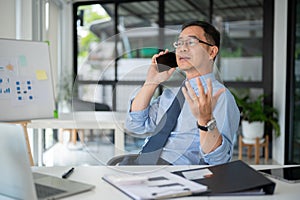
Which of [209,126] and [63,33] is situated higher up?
[63,33]

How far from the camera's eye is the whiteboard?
172cm

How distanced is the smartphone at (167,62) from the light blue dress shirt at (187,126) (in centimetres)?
9

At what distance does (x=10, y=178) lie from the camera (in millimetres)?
1022

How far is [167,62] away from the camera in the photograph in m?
1.49

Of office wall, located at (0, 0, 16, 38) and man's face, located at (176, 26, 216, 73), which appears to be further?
office wall, located at (0, 0, 16, 38)

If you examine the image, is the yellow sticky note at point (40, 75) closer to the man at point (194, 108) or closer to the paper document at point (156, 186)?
the man at point (194, 108)

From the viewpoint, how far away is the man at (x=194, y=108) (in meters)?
1.47

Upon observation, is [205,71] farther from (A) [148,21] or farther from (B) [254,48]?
(A) [148,21]

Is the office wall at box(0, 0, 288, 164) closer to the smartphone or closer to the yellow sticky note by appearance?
the yellow sticky note

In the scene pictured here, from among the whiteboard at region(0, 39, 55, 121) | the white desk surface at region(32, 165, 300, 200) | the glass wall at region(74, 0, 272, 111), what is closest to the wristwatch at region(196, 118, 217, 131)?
the white desk surface at region(32, 165, 300, 200)

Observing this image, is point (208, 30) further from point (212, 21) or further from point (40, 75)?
point (212, 21)

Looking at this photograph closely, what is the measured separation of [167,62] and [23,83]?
684mm

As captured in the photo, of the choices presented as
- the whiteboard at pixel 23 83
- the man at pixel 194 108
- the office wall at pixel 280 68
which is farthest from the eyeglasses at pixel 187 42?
the office wall at pixel 280 68

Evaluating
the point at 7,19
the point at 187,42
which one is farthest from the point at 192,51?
the point at 7,19
